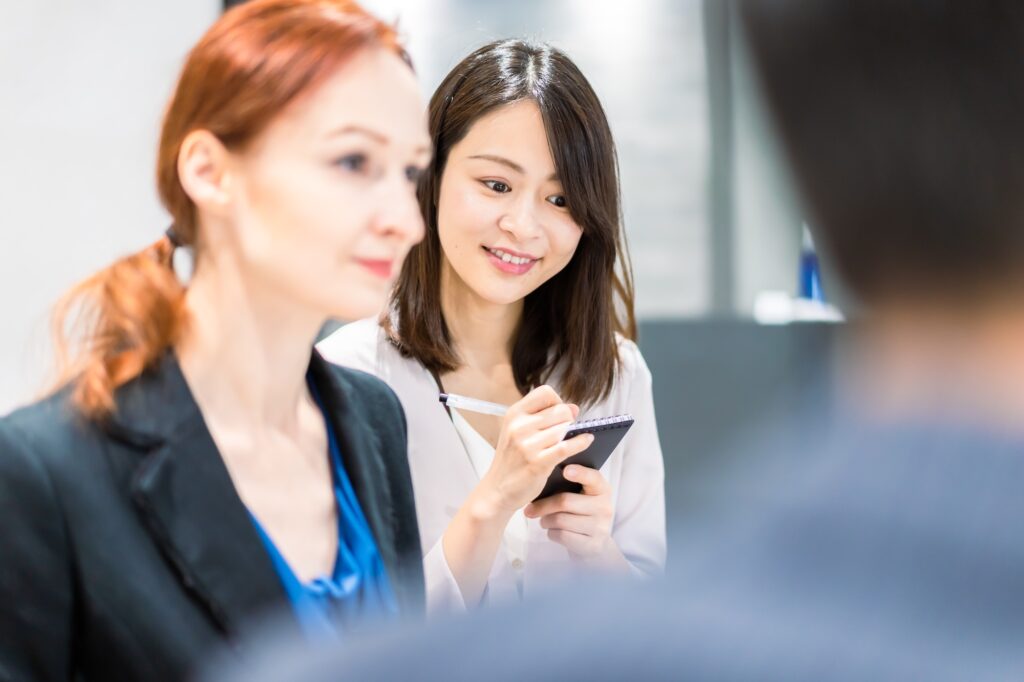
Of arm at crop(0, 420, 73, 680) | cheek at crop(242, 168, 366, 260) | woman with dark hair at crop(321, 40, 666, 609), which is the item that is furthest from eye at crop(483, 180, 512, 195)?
arm at crop(0, 420, 73, 680)

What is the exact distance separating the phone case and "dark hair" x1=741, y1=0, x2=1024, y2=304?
567 millimetres

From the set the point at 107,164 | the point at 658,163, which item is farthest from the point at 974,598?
the point at 107,164

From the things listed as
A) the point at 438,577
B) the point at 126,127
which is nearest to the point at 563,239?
the point at 438,577

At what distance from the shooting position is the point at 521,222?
81 centimetres

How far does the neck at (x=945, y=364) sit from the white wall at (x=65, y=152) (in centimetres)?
105

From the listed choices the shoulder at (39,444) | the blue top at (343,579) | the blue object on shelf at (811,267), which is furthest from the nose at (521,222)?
the blue object on shelf at (811,267)

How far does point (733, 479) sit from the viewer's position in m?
0.21

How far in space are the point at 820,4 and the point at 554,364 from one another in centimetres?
74

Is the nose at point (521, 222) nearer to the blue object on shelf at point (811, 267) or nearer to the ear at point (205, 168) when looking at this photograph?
the ear at point (205, 168)

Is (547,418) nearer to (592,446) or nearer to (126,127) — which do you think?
(592,446)

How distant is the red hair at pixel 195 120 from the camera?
1.73 ft

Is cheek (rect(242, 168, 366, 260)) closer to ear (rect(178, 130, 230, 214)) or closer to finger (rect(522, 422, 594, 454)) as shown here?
ear (rect(178, 130, 230, 214))

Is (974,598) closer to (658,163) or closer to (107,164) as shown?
(658,163)

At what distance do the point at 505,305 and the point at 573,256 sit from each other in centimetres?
8
